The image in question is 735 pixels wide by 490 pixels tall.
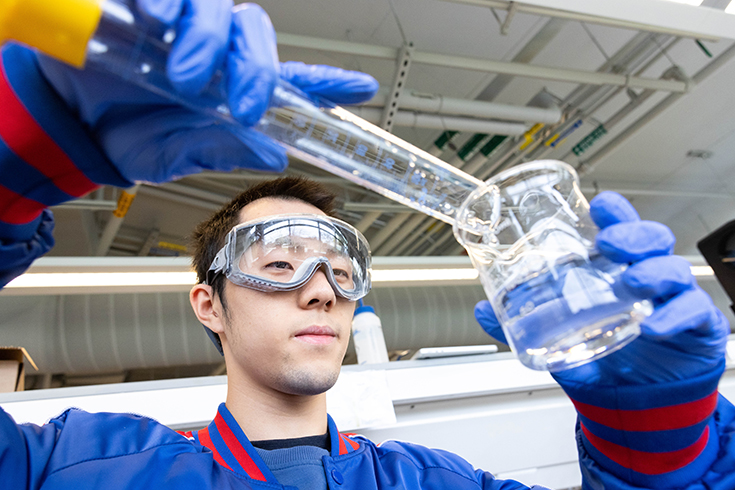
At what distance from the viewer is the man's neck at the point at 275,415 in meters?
1.30

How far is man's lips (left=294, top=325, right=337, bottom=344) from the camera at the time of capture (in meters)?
1.25

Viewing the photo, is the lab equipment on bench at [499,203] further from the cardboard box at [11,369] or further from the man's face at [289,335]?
the cardboard box at [11,369]

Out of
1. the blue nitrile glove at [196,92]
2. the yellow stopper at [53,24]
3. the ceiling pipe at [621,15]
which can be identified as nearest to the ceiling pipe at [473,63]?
the ceiling pipe at [621,15]

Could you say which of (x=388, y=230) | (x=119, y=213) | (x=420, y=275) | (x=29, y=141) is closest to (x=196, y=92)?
(x=29, y=141)

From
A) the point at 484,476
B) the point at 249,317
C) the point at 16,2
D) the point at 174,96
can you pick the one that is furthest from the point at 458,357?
the point at 16,2

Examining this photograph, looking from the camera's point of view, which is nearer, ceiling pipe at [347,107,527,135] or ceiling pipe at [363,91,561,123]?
ceiling pipe at [363,91,561,123]

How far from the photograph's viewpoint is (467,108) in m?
3.27

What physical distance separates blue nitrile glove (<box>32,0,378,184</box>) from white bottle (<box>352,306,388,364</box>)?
1.31m

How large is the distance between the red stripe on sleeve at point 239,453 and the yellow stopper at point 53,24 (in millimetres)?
907

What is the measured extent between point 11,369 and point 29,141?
51.3 inches

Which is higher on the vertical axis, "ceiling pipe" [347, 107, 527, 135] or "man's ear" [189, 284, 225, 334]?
"ceiling pipe" [347, 107, 527, 135]

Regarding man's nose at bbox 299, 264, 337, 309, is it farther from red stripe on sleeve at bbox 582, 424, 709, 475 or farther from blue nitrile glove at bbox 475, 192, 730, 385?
red stripe on sleeve at bbox 582, 424, 709, 475

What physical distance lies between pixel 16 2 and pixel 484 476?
1.43m

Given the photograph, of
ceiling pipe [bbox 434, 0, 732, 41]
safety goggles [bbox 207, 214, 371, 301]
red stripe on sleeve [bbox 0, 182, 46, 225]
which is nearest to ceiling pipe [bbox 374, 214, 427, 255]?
ceiling pipe [bbox 434, 0, 732, 41]
